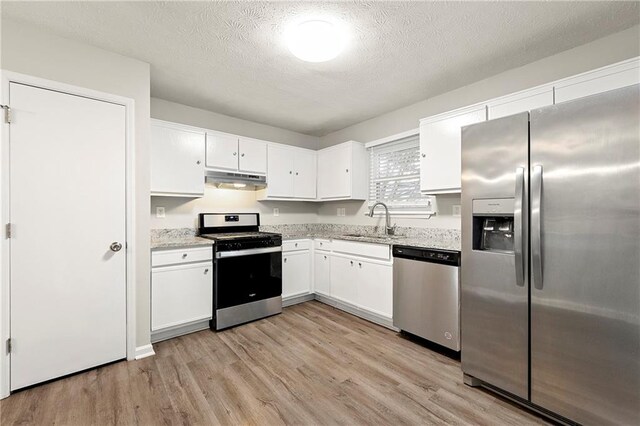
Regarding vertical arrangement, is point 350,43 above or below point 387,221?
above

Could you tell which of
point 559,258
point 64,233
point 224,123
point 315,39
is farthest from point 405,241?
point 64,233

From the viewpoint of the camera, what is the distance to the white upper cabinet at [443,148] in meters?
2.63

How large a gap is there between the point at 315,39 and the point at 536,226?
1.82 metres

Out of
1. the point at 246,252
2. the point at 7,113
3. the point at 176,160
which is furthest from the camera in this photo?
the point at 246,252

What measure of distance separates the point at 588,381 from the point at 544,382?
21 cm

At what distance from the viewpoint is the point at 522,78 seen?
2.51 metres

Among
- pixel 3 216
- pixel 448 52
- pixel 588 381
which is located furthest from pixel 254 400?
pixel 448 52

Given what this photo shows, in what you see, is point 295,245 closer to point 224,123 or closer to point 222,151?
point 222,151

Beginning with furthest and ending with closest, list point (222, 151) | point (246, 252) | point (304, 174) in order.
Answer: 1. point (304, 174)
2. point (222, 151)
3. point (246, 252)

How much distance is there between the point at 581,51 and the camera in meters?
2.21

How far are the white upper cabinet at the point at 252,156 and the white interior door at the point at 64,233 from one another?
1.37 m

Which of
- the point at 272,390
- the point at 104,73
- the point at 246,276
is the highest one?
the point at 104,73

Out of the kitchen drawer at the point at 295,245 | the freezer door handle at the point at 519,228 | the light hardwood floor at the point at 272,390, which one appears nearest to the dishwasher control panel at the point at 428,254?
the freezer door handle at the point at 519,228

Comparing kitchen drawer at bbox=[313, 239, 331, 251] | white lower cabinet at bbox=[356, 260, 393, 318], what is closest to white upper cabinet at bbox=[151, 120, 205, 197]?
kitchen drawer at bbox=[313, 239, 331, 251]
